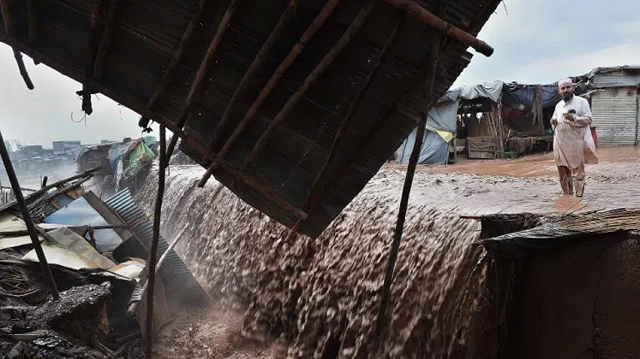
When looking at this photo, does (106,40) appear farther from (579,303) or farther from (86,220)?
(86,220)

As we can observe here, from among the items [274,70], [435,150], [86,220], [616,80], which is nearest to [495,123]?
[435,150]

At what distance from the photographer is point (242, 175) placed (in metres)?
3.06

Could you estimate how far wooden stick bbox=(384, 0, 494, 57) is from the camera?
218cm

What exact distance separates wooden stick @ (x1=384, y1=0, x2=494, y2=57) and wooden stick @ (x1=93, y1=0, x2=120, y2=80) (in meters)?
1.76

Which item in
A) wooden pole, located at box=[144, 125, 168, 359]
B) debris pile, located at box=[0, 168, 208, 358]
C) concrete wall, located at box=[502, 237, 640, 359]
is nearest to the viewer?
concrete wall, located at box=[502, 237, 640, 359]

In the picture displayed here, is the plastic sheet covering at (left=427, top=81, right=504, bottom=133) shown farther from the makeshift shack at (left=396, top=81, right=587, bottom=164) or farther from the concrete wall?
the concrete wall

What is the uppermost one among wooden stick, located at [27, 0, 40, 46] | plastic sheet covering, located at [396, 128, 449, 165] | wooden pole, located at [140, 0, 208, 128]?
plastic sheet covering, located at [396, 128, 449, 165]

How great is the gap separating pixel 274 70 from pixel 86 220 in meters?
11.3

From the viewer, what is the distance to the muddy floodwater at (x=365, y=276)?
4602mm

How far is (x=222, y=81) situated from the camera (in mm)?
2881

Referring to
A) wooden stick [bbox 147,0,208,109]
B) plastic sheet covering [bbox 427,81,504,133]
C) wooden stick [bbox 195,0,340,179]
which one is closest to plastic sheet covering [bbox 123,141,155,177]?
plastic sheet covering [bbox 427,81,504,133]

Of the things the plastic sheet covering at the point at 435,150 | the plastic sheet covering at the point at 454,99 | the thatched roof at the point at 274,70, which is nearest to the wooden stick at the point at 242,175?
the thatched roof at the point at 274,70

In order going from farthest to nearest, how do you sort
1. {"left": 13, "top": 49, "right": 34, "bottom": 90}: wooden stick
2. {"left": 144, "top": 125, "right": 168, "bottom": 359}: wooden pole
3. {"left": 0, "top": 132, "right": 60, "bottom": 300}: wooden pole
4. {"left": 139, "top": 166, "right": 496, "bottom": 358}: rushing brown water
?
1. {"left": 139, "top": 166, "right": 496, "bottom": 358}: rushing brown water
2. {"left": 0, "top": 132, "right": 60, "bottom": 300}: wooden pole
3. {"left": 144, "top": 125, "right": 168, "bottom": 359}: wooden pole
4. {"left": 13, "top": 49, "right": 34, "bottom": 90}: wooden stick

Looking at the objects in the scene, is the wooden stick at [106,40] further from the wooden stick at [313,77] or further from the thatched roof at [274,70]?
the wooden stick at [313,77]
